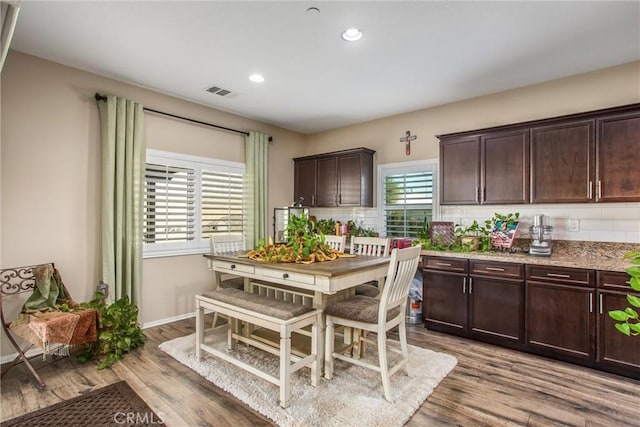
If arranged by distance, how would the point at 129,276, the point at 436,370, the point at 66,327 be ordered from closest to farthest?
the point at 66,327 < the point at 436,370 < the point at 129,276

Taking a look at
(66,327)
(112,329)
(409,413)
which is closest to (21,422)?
(66,327)

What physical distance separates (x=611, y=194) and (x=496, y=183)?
0.97m

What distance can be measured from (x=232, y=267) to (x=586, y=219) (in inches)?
142

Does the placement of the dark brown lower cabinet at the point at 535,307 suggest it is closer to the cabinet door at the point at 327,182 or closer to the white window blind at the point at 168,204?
the cabinet door at the point at 327,182

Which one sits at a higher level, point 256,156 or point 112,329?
point 256,156

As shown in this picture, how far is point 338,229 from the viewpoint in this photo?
5.23 meters

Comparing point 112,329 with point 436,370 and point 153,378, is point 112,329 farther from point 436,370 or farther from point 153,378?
point 436,370

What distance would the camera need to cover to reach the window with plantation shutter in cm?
457

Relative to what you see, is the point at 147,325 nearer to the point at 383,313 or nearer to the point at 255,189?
the point at 255,189

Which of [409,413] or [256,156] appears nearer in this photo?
[409,413]

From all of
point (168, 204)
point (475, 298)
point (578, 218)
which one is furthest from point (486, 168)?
point (168, 204)

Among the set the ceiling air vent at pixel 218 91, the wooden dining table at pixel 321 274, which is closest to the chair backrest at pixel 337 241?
the wooden dining table at pixel 321 274

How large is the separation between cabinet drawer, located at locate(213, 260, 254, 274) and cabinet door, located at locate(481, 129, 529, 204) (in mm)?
2682

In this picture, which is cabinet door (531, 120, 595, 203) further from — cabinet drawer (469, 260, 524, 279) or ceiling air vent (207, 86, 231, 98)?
ceiling air vent (207, 86, 231, 98)
